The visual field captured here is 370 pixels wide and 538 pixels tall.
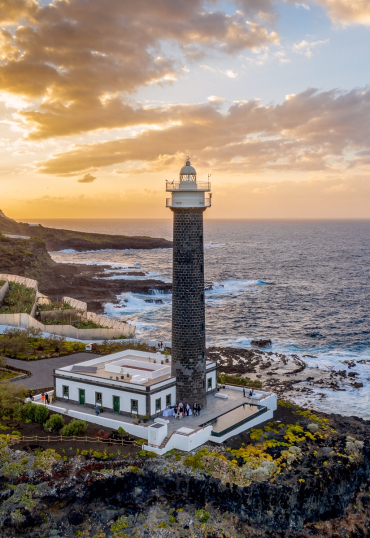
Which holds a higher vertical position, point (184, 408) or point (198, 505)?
point (184, 408)

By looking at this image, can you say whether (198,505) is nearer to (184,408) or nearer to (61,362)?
(184,408)

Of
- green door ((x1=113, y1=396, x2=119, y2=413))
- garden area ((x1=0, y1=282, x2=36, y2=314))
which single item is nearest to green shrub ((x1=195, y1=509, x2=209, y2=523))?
green door ((x1=113, y1=396, x2=119, y2=413))

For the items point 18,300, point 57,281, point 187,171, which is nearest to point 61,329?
point 18,300

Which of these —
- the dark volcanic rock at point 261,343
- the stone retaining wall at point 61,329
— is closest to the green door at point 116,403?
the stone retaining wall at point 61,329

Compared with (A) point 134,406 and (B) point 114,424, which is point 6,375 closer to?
(B) point 114,424

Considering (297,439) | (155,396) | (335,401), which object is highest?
(155,396)

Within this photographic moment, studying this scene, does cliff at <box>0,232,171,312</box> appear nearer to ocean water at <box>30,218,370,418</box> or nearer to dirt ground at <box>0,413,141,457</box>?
ocean water at <box>30,218,370,418</box>

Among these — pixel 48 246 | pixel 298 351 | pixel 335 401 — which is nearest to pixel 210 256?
pixel 48 246
